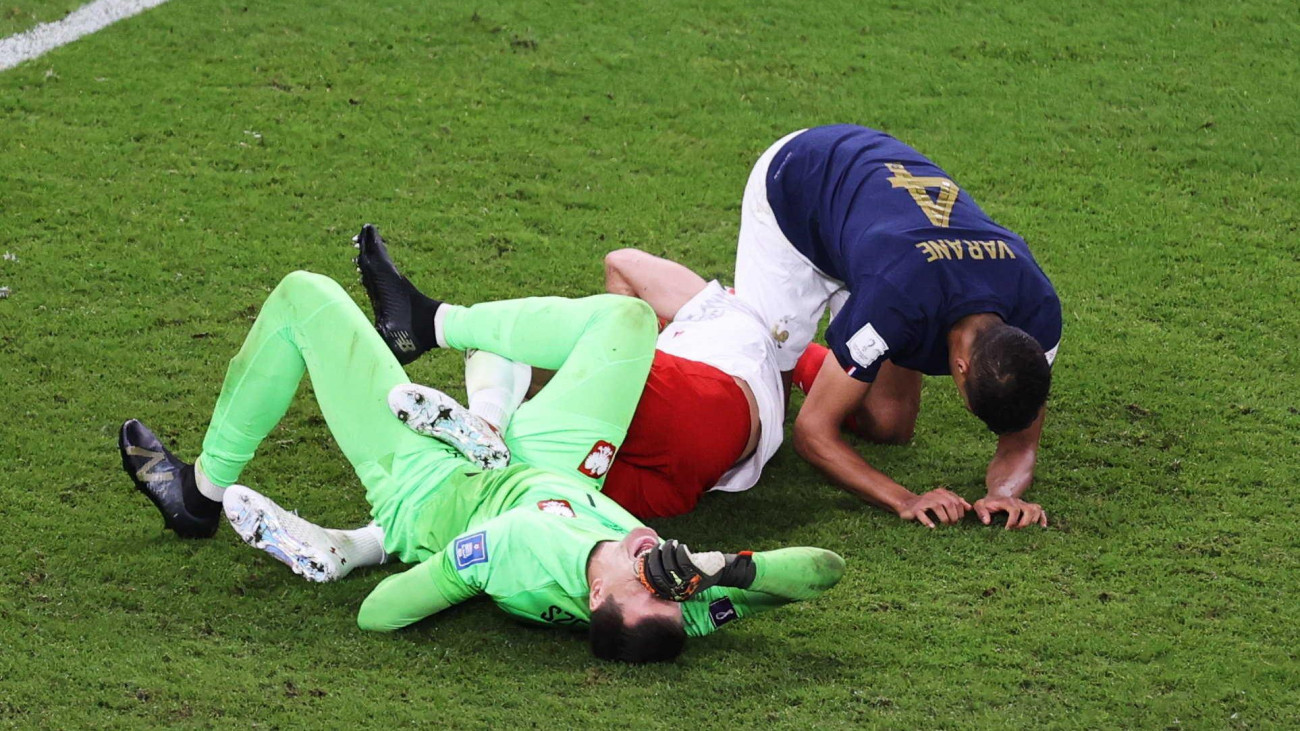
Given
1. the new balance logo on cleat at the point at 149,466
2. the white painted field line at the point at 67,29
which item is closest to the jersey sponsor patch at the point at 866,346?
the new balance logo on cleat at the point at 149,466

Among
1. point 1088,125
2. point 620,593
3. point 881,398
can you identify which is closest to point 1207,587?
point 881,398

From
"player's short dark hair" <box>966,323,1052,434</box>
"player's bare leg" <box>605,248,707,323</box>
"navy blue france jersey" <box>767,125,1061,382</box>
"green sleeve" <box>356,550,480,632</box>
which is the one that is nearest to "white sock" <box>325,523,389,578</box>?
"green sleeve" <box>356,550,480,632</box>

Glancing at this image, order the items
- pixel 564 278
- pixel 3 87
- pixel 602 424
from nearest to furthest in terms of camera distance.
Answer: pixel 602 424, pixel 564 278, pixel 3 87

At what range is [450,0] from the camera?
714cm

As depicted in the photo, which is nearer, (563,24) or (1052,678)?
(1052,678)

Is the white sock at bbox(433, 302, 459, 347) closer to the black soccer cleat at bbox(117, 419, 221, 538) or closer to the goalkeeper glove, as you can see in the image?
the black soccer cleat at bbox(117, 419, 221, 538)

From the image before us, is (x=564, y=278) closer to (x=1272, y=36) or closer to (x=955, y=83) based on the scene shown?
(x=955, y=83)

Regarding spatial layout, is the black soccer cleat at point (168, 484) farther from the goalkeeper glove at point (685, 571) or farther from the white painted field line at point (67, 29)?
the white painted field line at point (67, 29)

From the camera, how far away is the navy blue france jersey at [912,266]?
3.72 meters

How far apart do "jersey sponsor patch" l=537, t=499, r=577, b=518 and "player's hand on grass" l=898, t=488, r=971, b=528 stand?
1059 millimetres

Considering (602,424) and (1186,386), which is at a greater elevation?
(602,424)

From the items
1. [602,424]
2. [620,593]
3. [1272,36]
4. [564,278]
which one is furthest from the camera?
[1272,36]

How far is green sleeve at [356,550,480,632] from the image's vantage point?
10.6ft

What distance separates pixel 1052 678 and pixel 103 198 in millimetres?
3946
